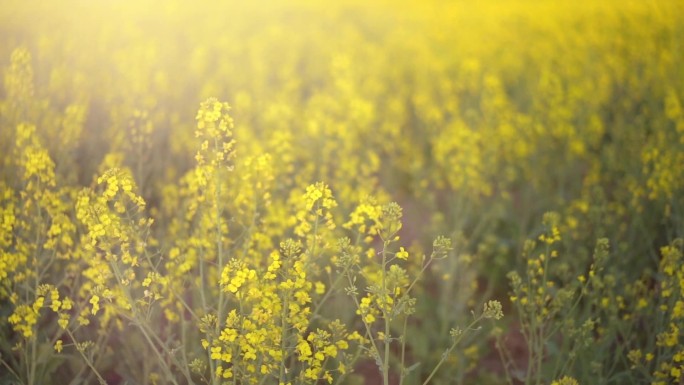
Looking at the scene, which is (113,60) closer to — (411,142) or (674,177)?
(411,142)

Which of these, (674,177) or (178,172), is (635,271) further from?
(178,172)

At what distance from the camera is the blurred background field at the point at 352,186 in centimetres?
319

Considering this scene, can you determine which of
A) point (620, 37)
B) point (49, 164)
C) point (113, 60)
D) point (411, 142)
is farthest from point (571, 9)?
point (49, 164)

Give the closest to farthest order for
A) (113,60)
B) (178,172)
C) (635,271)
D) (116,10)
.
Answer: (635,271)
(178,172)
(113,60)
(116,10)

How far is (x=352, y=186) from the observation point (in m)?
5.03

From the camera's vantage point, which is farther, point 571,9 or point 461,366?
point 571,9

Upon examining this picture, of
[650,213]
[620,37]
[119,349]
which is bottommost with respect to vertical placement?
[119,349]

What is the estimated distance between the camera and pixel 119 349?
3936 millimetres

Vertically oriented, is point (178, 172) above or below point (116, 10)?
below

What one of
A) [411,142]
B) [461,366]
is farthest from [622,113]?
[461,366]

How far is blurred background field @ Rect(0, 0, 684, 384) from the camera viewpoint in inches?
126

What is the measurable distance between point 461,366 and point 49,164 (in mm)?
2330

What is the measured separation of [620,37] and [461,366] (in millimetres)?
6496

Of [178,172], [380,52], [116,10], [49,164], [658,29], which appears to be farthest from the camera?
[116,10]
